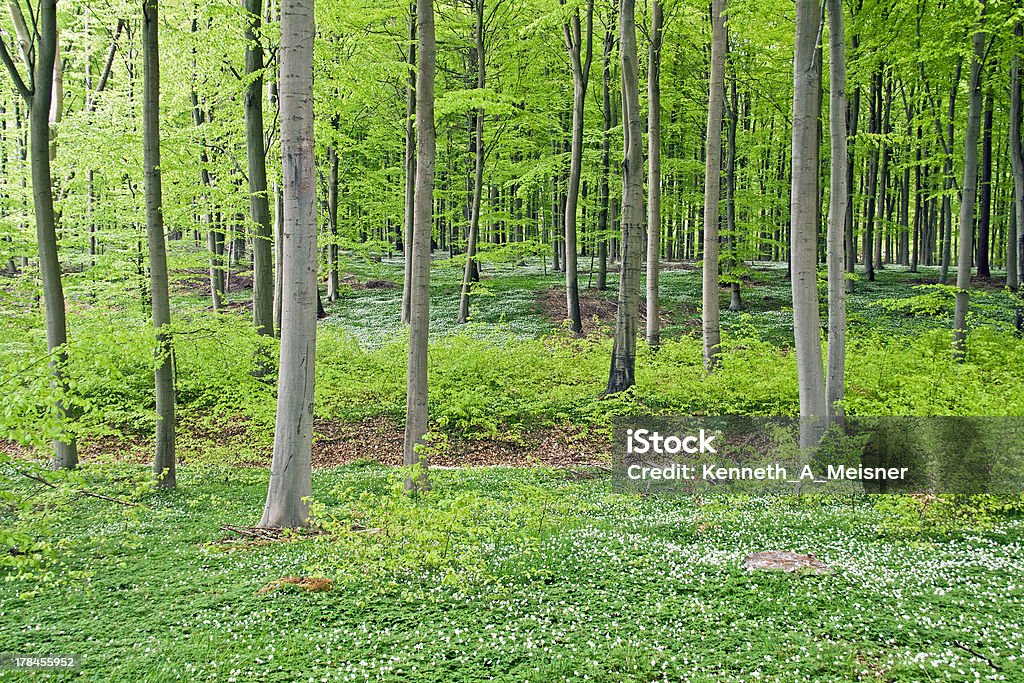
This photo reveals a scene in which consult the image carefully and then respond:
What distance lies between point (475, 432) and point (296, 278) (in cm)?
679

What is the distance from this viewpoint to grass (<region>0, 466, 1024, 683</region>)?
3.82m

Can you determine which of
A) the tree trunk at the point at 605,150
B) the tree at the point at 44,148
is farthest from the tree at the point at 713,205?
the tree at the point at 44,148

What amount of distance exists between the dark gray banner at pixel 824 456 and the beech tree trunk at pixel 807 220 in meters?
0.36

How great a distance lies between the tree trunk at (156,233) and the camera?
8.43 metres

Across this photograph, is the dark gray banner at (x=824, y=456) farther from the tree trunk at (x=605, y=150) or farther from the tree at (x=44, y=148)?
the tree trunk at (x=605, y=150)

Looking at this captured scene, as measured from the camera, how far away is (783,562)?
550 cm

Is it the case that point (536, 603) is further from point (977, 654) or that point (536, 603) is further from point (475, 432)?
point (475, 432)

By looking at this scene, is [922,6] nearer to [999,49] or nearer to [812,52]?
[999,49]

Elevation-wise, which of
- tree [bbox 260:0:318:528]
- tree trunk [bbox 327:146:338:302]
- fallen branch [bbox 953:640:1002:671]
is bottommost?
fallen branch [bbox 953:640:1002:671]

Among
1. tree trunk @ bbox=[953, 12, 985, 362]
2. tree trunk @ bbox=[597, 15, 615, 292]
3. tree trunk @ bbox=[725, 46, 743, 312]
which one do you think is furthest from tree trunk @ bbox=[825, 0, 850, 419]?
tree trunk @ bbox=[725, 46, 743, 312]

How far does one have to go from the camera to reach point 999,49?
1398 centimetres

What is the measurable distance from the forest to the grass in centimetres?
3

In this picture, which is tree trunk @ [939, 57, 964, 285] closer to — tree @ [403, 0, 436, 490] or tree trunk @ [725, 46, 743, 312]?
tree trunk @ [725, 46, 743, 312]

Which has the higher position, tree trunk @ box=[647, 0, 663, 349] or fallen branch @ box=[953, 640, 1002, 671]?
tree trunk @ box=[647, 0, 663, 349]
